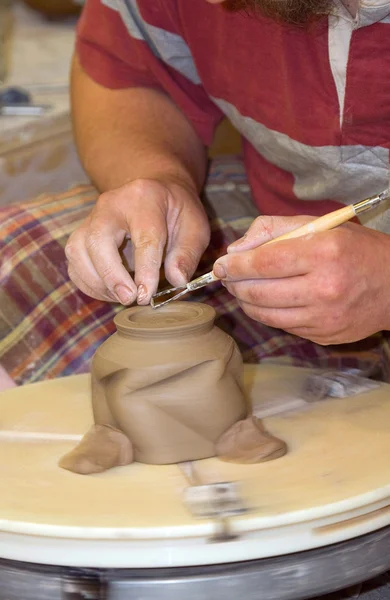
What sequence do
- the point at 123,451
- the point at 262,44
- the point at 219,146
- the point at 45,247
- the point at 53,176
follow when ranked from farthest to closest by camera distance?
the point at 219,146, the point at 53,176, the point at 45,247, the point at 262,44, the point at 123,451

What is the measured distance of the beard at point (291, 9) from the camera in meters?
1.11

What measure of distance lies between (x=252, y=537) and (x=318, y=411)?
0.97 feet

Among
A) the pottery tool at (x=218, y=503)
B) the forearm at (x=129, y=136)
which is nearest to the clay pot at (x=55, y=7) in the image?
the forearm at (x=129, y=136)

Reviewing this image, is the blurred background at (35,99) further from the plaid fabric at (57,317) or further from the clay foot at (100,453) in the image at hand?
the clay foot at (100,453)

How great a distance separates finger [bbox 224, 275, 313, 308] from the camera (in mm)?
975

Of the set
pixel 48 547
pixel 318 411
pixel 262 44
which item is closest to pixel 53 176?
pixel 262 44

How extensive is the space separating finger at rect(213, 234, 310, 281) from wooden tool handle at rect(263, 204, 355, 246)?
0.07ft

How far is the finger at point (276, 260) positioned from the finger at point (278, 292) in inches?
0.4

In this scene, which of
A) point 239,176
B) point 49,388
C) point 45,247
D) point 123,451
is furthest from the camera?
point 239,176

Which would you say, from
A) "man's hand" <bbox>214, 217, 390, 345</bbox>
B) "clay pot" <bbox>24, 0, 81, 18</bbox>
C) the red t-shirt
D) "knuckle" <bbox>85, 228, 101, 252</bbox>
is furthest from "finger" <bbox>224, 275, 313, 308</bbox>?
"clay pot" <bbox>24, 0, 81, 18</bbox>

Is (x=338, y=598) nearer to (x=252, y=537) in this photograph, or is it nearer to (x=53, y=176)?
(x=252, y=537)

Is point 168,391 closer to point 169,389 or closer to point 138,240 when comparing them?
point 169,389

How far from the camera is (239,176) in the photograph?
1723mm

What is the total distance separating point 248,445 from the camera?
101 cm
